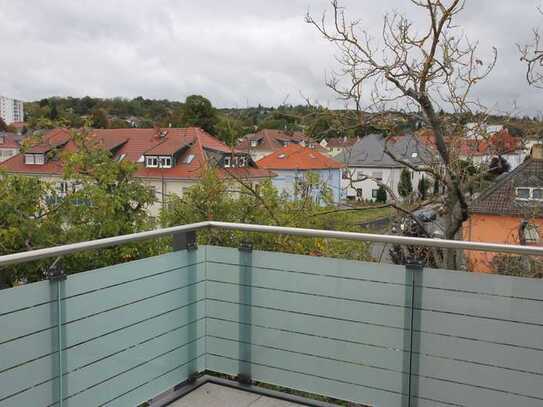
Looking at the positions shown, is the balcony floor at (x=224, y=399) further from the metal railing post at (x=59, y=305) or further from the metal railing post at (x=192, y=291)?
the metal railing post at (x=59, y=305)

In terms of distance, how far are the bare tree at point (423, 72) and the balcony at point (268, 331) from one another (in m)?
3.44

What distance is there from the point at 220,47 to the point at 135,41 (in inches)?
144

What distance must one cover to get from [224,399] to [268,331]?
44 cm

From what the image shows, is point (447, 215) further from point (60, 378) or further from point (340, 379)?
point (60, 378)

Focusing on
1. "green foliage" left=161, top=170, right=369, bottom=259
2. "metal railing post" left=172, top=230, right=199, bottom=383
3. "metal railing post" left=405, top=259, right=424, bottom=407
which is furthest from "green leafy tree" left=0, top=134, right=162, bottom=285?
"metal railing post" left=405, top=259, right=424, bottom=407

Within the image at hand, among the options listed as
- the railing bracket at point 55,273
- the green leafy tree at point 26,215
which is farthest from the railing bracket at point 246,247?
the green leafy tree at point 26,215

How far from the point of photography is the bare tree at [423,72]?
19.3 feet

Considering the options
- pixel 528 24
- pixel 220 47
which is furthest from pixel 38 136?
pixel 220 47

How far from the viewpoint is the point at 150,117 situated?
1308 inches

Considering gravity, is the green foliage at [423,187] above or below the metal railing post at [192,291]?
above

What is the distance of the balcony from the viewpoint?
224cm

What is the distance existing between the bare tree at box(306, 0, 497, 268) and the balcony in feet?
11.3

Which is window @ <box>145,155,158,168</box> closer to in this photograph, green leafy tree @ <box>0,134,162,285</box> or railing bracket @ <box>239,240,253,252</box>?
green leafy tree @ <box>0,134,162,285</box>

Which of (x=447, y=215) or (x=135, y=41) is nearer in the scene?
(x=447, y=215)
